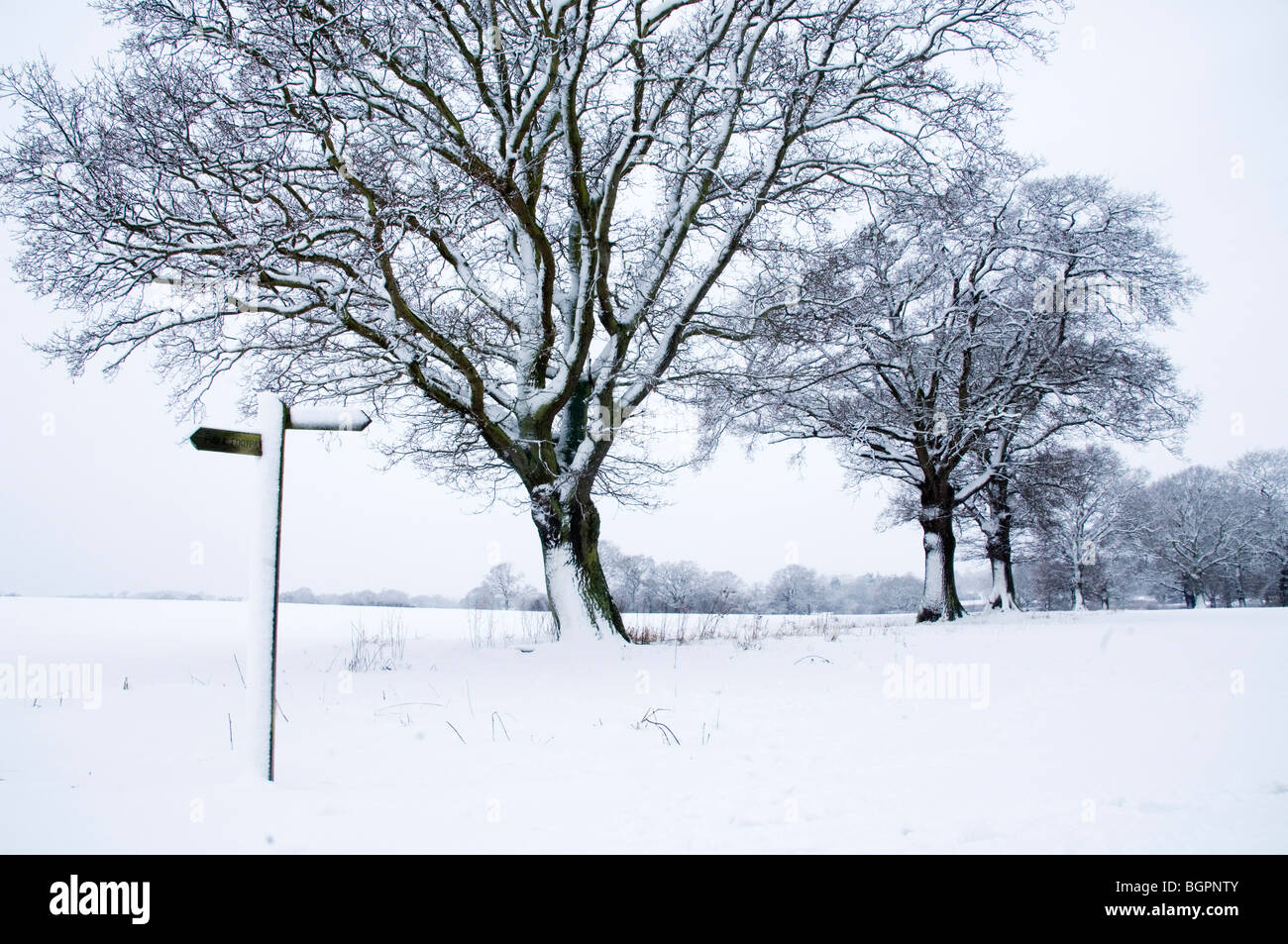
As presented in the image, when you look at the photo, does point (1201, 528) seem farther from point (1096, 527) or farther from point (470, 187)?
point (470, 187)

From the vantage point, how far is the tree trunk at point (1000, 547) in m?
23.7

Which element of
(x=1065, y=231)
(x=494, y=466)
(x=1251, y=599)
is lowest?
(x=1251, y=599)

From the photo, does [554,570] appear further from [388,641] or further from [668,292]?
[668,292]

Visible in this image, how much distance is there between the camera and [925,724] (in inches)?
173

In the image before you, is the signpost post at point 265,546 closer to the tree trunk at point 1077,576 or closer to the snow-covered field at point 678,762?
the snow-covered field at point 678,762

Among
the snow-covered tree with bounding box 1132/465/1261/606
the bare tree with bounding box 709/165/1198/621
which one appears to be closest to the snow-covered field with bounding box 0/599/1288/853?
the bare tree with bounding box 709/165/1198/621

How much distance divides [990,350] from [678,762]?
60.2ft

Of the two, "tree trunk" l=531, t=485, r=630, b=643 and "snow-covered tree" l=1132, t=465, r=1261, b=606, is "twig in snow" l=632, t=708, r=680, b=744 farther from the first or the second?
"snow-covered tree" l=1132, t=465, r=1261, b=606

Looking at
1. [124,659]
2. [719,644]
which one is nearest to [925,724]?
[719,644]

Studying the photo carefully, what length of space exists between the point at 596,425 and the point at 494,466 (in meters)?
2.10

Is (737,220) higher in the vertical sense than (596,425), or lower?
higher

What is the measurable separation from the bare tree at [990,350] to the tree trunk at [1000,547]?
372 cm

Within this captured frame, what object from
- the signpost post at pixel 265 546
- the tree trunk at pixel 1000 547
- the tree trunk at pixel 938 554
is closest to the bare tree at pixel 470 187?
the signpost post at pixel 265 546
